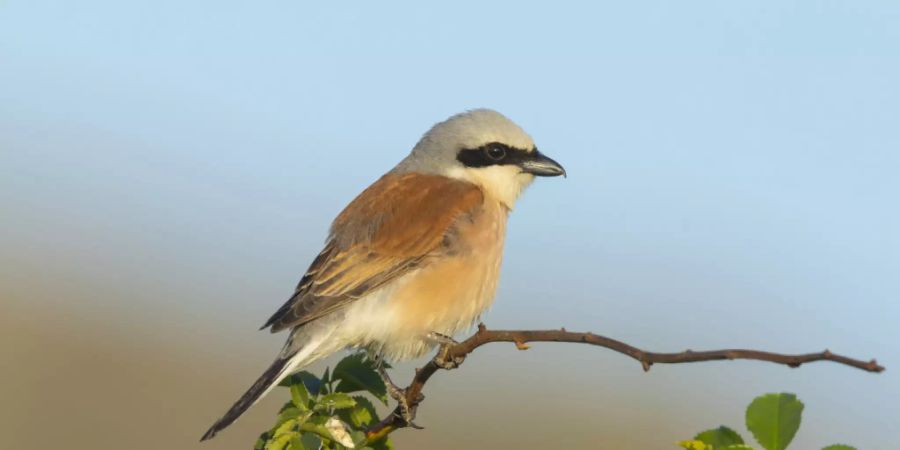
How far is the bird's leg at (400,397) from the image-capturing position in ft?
7.21

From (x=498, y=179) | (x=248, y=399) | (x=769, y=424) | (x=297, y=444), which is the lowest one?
(x=248, y=399)

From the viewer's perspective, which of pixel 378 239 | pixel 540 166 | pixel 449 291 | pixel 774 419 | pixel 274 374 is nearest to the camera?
pixel 774 419

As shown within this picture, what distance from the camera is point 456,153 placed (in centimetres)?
392

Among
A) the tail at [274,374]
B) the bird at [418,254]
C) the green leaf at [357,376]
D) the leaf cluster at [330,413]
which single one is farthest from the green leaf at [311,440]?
the bird at [418,254]

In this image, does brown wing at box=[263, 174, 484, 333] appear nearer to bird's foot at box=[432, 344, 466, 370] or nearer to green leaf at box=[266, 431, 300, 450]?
bird's foot at box=[432, 344, 466, 370]

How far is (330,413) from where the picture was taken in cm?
193

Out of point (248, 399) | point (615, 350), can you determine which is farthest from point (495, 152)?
point (615, 350)

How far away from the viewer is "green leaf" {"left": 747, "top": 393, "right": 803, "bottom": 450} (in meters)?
1.36

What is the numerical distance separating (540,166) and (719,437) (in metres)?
2.44

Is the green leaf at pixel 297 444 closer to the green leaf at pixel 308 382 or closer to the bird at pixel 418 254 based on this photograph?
the green leaf at pixel 308 382

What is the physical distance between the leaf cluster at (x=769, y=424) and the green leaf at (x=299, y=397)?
0.72 meters

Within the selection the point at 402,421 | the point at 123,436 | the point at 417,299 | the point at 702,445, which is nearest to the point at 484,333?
the point at 402,421

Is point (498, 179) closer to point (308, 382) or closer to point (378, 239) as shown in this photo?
point (378, 239)

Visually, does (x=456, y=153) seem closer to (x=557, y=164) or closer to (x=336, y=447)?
(x=557, y=164)
